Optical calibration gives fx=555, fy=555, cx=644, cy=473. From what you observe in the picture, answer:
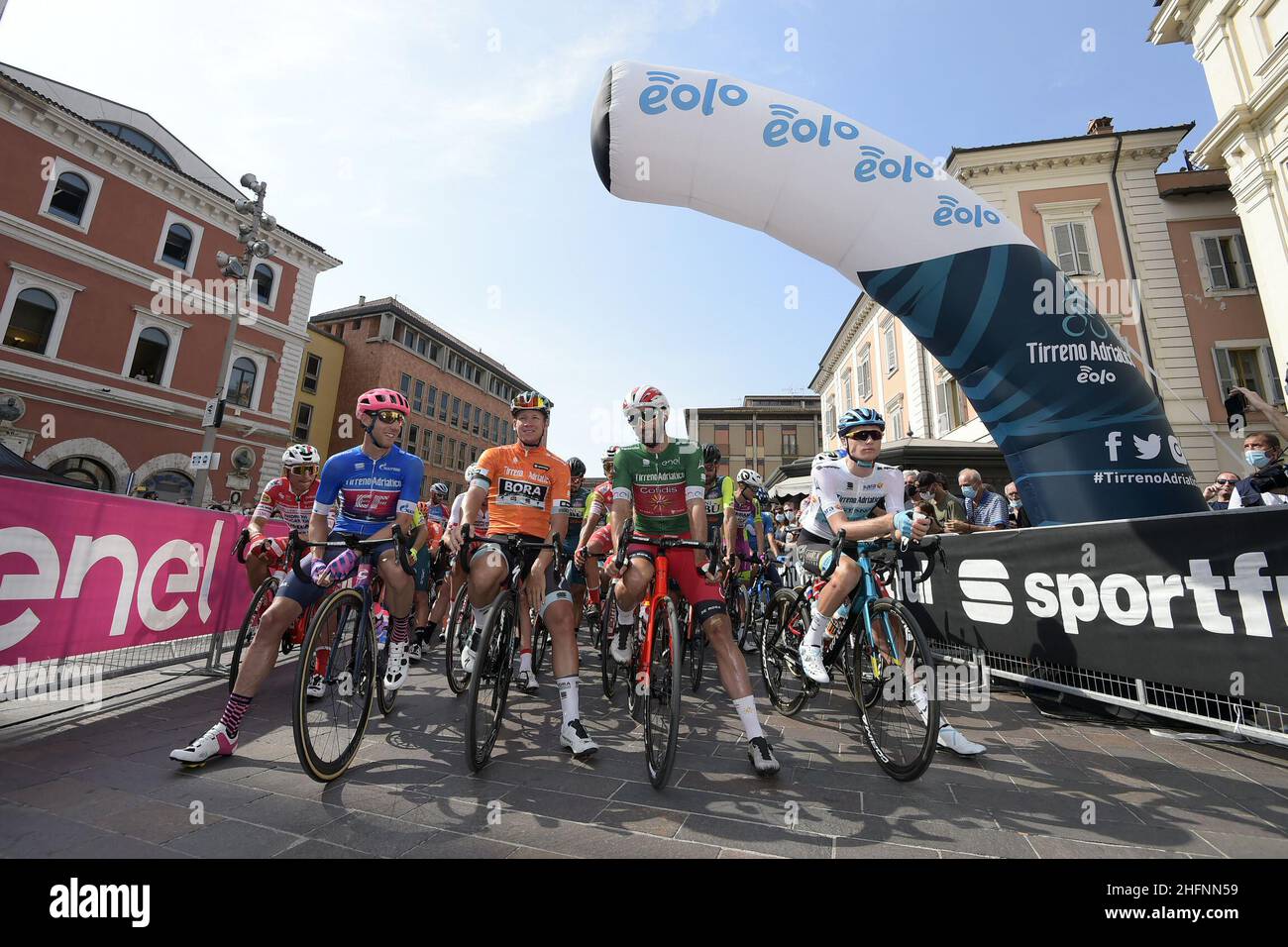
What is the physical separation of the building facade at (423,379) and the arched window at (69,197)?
1584 cm

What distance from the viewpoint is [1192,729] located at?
448cm

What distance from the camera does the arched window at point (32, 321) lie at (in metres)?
18.8

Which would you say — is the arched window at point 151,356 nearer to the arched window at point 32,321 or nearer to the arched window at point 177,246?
the arched window at point 32,321

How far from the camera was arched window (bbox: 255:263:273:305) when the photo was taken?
2672 cm

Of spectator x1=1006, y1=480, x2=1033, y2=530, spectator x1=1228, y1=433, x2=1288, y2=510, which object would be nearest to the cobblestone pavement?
spectator x1=1228, y1=433, x2=1288, y2=510

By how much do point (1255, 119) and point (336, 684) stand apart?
25066 millimetres

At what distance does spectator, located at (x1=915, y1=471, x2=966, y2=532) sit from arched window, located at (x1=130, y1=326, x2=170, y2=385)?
27876 millimetres

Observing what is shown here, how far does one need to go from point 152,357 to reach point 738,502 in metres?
26.3

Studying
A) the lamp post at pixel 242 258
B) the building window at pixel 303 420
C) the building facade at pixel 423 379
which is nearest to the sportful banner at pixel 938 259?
the lamp post at pixel 242 258

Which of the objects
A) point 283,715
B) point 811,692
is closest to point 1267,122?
point 811,692

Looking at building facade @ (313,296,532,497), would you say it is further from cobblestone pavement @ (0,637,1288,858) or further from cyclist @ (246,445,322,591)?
cobblestone pavement @ (0,637,1288,858)
